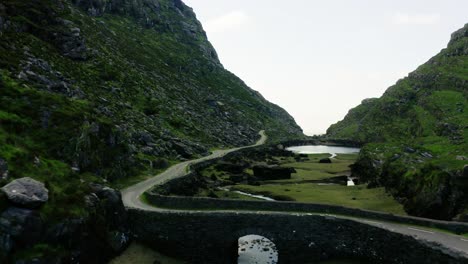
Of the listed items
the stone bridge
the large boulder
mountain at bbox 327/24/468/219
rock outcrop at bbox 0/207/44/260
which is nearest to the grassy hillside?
the large boulder

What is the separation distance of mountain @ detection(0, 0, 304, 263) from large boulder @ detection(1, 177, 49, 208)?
2.47 ft

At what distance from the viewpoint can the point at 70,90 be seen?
8056 cm

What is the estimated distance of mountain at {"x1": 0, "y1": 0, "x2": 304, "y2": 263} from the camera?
3872 centimetres

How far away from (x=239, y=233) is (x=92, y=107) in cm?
4396

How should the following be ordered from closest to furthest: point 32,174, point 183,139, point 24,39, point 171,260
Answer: point 32,174, point 171,260, point 24,39, point 183,139

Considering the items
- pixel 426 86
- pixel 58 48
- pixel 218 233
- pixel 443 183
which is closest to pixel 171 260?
pixel 218 233

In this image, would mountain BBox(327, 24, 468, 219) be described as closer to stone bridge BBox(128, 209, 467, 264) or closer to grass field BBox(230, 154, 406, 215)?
grass field BBox(230, 154, 406, 215)

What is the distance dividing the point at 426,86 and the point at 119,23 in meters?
145

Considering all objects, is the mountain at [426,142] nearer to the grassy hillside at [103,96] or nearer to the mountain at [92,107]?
the mountain at [92,107]

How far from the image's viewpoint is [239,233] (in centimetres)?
4278

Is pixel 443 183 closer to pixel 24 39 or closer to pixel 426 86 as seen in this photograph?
pixel 24 39

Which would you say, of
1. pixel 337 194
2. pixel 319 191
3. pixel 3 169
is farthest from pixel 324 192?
pixel 3 169

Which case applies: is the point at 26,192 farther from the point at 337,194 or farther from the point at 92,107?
the point at 337,194

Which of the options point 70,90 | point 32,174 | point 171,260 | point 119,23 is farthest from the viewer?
point 119,23
